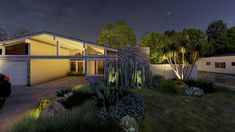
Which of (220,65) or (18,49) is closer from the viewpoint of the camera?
(18,49)

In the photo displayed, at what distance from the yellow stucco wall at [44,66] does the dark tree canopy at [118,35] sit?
16.9 meters

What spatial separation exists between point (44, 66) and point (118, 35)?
22.9 metres

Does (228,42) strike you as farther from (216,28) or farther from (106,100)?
(106,100)

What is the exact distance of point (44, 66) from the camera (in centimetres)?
1669

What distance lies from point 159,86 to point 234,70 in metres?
21.8

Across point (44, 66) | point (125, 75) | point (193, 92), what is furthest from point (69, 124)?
point (44, 66)

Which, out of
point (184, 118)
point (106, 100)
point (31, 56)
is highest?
point (31, 56)

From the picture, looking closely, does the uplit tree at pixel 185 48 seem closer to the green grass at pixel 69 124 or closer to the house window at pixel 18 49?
the green grass at pixel 69 124

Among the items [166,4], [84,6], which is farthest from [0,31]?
[166,4]

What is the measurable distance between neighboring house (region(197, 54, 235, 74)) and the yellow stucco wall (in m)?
27.3

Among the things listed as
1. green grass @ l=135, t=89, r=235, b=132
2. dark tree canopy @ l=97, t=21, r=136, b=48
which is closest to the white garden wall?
green grass @ l=135, t=89, r=235, b=132

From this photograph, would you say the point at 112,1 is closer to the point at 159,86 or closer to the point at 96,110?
the point at 159,86

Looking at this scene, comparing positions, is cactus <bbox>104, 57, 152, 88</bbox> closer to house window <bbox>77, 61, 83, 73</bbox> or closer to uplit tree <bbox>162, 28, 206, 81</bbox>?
uplit tree <bbox>162, 28, 206, 81</bbox>

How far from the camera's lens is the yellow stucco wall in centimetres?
1490
